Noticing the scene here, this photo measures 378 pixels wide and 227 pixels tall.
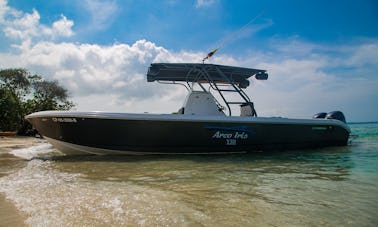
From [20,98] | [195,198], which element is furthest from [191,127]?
[20,98]

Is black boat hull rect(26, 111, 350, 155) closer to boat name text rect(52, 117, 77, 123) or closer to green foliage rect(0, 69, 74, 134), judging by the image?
boat name text rect(52, 117, 77, 123)

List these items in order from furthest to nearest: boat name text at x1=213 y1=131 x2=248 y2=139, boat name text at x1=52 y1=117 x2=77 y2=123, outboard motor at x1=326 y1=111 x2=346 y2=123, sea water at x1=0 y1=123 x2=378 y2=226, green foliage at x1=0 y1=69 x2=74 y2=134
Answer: green foliage at x1=0 y1=69 x2=74 y2=134, outboard motor at x1=326 y1=111 x2=346 y2=123, boat name text at x1=213 y1=131 x2=248 y2=139, boat name text at x1=52 y1=117 x2=77 y2=123, sea water at x1=0 y1=123 x2=378 y2=226

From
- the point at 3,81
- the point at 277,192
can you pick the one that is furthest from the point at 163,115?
the point at 3,81

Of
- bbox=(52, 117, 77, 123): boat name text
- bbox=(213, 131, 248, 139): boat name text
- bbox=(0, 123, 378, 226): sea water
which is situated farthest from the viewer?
bbox=(213, 131, 248, 139): boat name text

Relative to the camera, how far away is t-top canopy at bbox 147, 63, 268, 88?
321 inches

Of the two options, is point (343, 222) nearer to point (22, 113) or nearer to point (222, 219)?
point (222, 219)

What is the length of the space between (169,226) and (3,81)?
3069 centimetres

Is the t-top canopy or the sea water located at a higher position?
the t-top canopy

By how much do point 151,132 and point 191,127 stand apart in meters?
1.15

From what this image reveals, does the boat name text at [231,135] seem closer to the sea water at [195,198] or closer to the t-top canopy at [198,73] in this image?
the t-top canopy at [198,73]

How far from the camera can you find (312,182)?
3461 millimetres

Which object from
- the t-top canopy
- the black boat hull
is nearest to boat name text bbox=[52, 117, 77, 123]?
the black boat hull

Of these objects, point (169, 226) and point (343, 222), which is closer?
point (169, 226)

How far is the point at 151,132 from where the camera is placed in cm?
652
